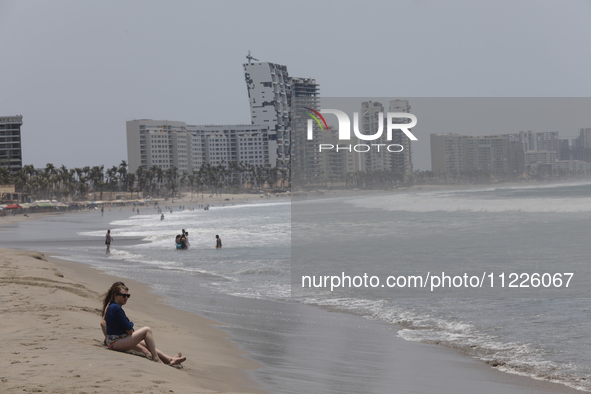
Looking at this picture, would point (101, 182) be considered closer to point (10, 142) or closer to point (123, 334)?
point (10, 142)

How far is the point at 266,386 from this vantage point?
688cm

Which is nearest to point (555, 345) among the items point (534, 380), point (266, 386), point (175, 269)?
point (534, 380)

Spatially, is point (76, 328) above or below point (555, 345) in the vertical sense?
above

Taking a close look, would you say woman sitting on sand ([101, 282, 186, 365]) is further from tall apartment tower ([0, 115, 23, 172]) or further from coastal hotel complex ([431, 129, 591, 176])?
tall apartment tower ([0, 115, 23, 172])

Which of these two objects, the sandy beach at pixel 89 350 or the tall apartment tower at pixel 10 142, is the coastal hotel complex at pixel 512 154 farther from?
the tall apartment tower at pixel 10 142

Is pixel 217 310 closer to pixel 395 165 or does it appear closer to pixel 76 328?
pixel 76 328

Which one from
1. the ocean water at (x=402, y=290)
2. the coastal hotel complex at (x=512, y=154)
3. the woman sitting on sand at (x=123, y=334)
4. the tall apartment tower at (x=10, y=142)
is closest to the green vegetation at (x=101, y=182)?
the tall apartment tower at (x=10, y=142)

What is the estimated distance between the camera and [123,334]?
22.9ft

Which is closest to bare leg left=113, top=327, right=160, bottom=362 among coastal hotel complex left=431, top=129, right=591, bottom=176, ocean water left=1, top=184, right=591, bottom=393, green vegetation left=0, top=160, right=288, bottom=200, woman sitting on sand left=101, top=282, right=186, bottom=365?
woman sitting on sand left=101, top=282, right=186, bottom=365

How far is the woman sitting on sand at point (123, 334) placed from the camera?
6.84m

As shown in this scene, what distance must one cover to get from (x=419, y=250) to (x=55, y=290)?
15410mm

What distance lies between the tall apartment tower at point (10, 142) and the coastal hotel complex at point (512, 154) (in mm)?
98289

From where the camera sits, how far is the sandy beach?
220 inches

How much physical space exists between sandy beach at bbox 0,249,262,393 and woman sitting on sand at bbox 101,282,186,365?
10 cm
